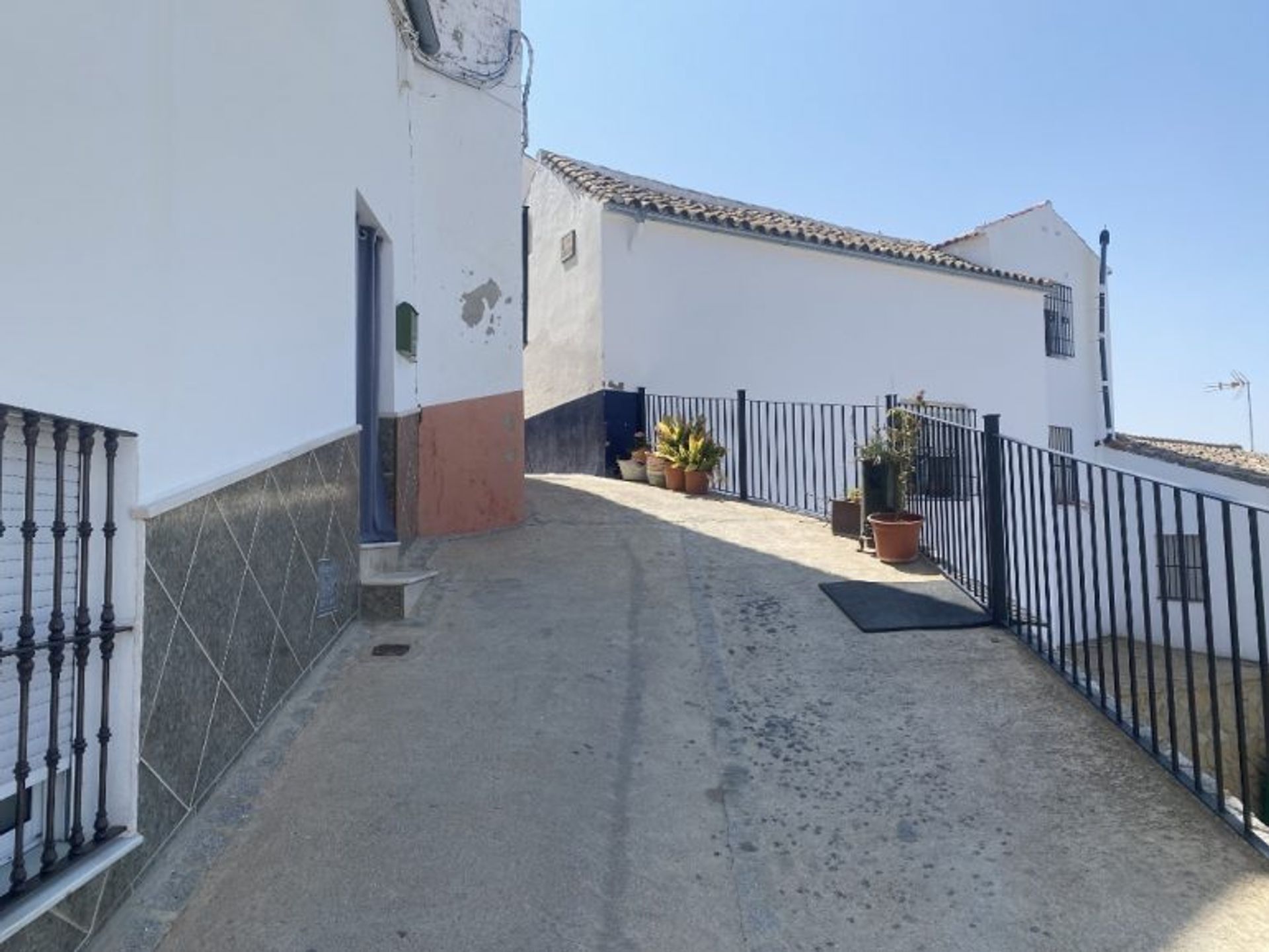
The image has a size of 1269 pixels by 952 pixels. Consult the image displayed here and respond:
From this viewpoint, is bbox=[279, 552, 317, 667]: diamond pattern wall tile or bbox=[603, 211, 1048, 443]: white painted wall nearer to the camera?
bbox=[279, 552, 317, 667]: diamond pattern wall tile

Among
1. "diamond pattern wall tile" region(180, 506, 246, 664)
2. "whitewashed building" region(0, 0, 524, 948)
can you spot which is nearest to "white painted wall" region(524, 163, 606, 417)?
"whitewashed building" region(0, 0, 524, 948)

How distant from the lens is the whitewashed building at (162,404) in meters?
1.92

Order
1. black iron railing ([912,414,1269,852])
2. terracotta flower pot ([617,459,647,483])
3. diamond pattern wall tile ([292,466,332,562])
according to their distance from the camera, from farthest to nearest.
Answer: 1. terracotta flower pot ([617,459,647,483])
2. diamond pattern wall tile ([292,466,332,562])
3. black iron railing ([912,414,1269,852])

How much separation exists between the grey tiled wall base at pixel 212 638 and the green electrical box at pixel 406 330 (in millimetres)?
1884

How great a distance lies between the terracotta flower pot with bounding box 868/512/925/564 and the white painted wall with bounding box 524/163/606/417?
5419mm

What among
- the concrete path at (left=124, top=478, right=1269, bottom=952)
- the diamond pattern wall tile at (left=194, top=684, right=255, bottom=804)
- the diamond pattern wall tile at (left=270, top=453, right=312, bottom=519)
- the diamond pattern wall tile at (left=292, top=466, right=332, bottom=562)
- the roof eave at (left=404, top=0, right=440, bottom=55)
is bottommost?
the concrete path at (left=124, top=478, right=1269, bottom=952)

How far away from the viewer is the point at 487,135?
23.6 feet

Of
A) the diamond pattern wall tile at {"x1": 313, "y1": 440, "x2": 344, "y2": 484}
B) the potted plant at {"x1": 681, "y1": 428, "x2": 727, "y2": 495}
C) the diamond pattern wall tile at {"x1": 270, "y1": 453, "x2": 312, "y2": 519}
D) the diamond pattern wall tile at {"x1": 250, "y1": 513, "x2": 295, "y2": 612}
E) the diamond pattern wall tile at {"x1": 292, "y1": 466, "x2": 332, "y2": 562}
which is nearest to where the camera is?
the diamond pattern wall tile at {"x1": 250, "y1": 513, "x2": 295, "y2": 612}

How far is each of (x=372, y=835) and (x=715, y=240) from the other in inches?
405

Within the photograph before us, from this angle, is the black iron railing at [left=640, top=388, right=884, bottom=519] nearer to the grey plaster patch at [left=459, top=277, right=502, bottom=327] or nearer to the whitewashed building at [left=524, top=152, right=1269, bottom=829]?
the whitewashed building at [left=524, top=152, right=1269, bottom=829]

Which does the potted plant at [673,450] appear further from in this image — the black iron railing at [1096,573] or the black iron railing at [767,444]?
the black iron railing at [1096,573]

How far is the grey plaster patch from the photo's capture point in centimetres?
695

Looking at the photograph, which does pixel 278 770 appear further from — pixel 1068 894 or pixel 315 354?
pixel 1068 894

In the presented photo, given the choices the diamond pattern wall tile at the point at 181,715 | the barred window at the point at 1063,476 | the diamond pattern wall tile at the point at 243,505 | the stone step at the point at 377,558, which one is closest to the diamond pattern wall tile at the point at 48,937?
the diamond pattern wall tile at the point at 181,715
